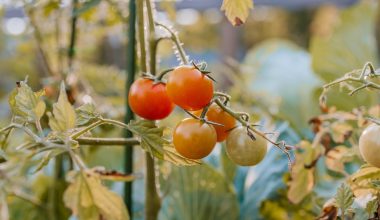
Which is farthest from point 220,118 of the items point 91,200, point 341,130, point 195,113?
point 341,130

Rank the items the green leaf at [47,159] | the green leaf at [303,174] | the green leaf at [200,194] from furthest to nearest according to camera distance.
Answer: the green leaf at [200,194] < the green leaf at [303,174] < the green leaf at [47,159]

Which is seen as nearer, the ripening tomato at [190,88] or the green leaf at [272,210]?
the ripening tomato at [190,88]

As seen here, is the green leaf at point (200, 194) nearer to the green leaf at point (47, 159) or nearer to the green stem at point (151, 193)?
the green stem at point (151, 193)

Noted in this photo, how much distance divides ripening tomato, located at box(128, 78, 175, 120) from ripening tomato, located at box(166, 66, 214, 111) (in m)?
0.04

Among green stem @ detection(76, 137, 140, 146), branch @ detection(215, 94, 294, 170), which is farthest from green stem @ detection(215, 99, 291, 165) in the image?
green stem @ detection(76, 137, 140, 146)

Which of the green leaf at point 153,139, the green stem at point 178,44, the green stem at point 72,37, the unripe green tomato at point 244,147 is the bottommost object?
the unripe green tomato at point 244,147

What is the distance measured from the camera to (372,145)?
1.50 ft

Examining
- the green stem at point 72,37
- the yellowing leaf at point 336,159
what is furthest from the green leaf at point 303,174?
the green stem at point 72,37

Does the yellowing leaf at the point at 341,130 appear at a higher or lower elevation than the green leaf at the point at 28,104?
higher

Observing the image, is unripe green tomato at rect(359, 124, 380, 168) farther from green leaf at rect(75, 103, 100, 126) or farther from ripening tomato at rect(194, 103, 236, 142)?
green leaf at rect(75, 103, 100, 126)

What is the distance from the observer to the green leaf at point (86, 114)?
19.1 inches


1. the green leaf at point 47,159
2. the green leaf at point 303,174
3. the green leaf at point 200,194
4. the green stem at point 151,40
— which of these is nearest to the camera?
the green leaf at point 47,159

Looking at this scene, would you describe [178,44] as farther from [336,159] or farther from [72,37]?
[72,37]

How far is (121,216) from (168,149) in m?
0.07
